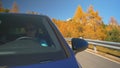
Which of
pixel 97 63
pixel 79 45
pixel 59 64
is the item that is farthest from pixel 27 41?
pixel 97 63

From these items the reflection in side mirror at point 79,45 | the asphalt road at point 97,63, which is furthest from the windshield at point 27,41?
the asphalt road at point 97,63

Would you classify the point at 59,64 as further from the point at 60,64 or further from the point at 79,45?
the point at 79,45

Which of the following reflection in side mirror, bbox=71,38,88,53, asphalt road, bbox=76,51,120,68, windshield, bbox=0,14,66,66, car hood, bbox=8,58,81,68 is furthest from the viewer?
asphalt road, bbox=76,51,120,68

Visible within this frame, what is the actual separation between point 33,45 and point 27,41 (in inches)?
6.4

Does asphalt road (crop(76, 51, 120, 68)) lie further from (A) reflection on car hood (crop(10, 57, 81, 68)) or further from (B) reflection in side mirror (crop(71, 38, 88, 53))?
(A) reflection on car hood (crop(10, 57, 81, 68))

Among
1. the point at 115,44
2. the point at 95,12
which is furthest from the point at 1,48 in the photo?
the point at 95,12

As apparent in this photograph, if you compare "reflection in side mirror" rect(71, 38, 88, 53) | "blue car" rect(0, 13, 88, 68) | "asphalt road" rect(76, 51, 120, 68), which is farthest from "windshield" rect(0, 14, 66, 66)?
"asphalt road" rect(76, 51, 120, 68)

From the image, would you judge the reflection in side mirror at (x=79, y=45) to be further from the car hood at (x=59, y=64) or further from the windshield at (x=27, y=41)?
the car hood at (x=59, y=64)

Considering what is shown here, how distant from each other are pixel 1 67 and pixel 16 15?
122cm

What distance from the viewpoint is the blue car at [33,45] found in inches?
112

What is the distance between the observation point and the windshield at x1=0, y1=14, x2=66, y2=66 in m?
2.90

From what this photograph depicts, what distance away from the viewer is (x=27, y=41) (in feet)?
11.6

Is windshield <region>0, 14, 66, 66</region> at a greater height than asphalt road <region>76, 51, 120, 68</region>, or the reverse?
windshield <region>0, 14, 66, 66</region>

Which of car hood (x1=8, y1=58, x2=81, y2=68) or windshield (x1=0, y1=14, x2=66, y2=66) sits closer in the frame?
car hood (x1=8, y1=58, x2=81, y2=68)
